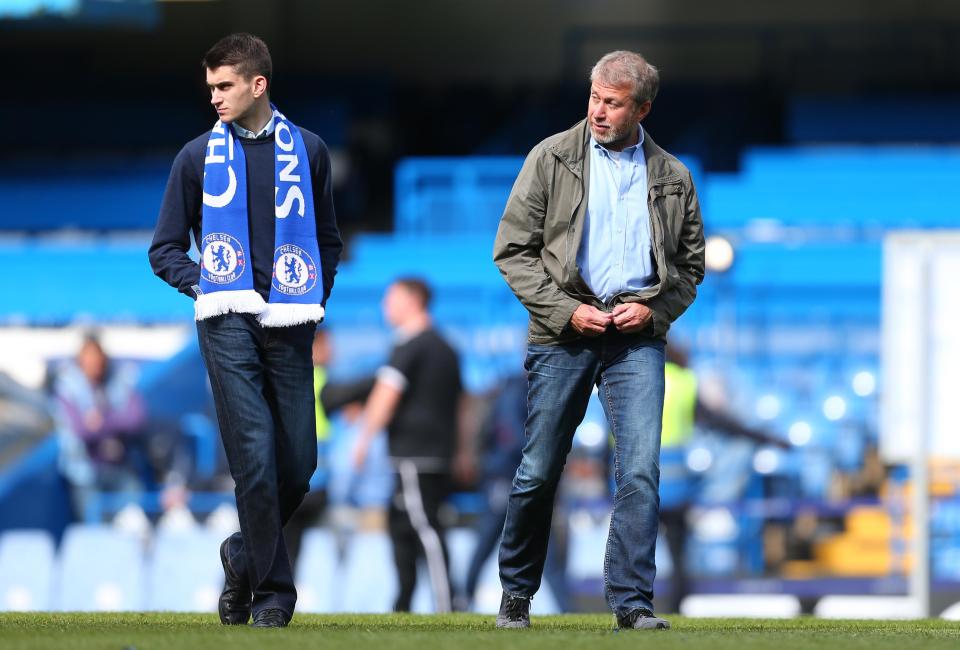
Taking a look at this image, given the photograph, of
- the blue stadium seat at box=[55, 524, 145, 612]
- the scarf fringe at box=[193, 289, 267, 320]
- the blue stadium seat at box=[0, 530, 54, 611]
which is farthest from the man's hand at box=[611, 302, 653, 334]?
the blue stadium seat at box=[0, 530, 54, 611]

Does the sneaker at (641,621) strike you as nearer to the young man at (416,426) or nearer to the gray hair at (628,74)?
the gray hair at (628,74)

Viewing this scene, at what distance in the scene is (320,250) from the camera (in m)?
5.19

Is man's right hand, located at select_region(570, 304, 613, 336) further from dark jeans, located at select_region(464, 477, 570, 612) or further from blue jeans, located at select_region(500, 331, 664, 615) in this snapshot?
dark jeans, located at select_region(464, 477, 570, 612)

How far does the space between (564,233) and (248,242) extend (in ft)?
3.02

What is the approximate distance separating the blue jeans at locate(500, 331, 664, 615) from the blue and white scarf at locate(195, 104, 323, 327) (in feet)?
2.34

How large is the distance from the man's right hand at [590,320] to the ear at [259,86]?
1.12 m

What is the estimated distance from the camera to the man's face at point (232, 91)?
4.96 metres

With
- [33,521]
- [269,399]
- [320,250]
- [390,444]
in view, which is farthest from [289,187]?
[33,521]

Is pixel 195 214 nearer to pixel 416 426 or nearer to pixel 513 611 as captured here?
pixel 513 611

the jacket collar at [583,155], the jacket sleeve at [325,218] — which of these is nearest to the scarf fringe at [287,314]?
the jacket sleeve at [325,218]

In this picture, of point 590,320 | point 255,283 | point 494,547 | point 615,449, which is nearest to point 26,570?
point 494,547

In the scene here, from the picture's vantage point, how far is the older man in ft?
16.2

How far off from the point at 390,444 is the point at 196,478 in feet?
13.0

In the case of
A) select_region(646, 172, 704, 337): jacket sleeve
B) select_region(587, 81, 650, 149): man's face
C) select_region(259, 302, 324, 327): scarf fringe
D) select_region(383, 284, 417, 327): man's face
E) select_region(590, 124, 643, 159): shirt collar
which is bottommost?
select_region(259, 302, 324, 327): scarf fringe
